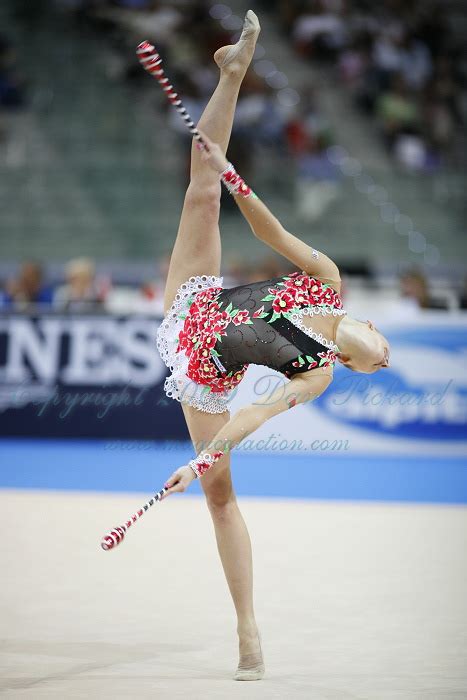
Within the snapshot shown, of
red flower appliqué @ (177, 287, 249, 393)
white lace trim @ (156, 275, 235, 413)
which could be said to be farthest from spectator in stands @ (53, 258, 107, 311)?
red flower appliqué @ (177, 287, 249, 393)

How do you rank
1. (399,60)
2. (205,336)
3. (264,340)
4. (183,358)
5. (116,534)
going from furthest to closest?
(399,60) < (183,358) < (205,336) < (264,340) < (116,534)

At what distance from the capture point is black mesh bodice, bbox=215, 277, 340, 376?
3.28 meters

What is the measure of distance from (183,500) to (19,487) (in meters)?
1.06

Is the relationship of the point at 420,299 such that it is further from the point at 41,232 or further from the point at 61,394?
the point at 41,232

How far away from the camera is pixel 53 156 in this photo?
1191 centimetres

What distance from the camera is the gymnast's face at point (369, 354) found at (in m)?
3.25

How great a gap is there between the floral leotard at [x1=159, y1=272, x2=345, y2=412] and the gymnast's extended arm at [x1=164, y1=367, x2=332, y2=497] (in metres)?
0.08

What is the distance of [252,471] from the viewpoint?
293 inches

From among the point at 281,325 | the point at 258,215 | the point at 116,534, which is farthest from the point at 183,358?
the point at 116,534

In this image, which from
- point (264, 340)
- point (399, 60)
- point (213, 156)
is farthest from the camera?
point (399, 60)

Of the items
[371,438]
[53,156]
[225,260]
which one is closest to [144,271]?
[225,260]

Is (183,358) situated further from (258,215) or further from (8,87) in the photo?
(8,87)

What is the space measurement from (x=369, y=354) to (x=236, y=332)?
17.2 inches

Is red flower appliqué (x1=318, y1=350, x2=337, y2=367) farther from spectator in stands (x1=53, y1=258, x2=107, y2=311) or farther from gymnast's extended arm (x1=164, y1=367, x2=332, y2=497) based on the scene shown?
spectator in stands (x1=53, y1=258, x2=107, y2=311)
